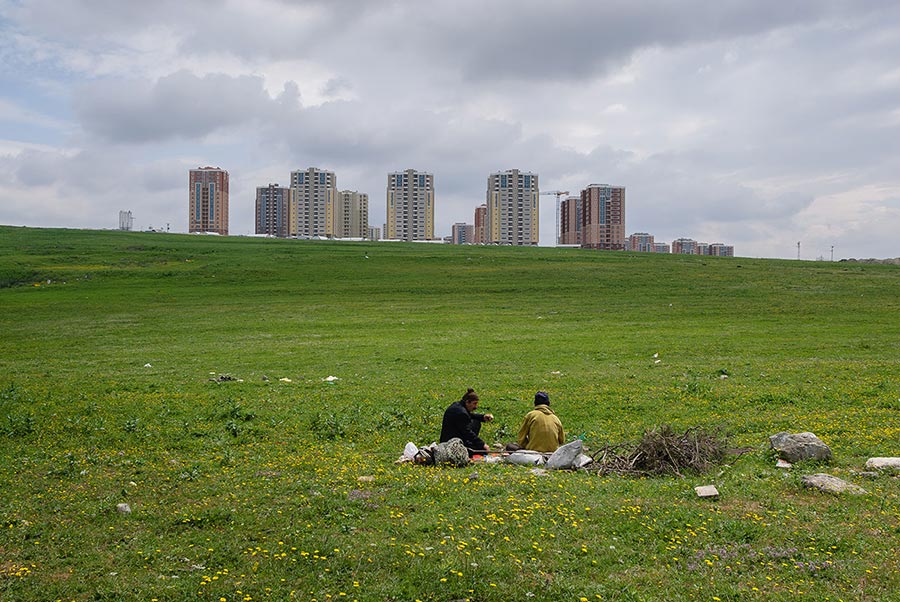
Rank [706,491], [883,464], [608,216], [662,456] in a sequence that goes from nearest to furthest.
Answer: [706,491] → [883,464] → [662,456] → [608,216]

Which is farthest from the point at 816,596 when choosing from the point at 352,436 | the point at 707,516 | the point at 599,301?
the point at 599,301

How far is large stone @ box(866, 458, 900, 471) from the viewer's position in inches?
499

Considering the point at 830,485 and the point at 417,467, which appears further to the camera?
the point at 417,467

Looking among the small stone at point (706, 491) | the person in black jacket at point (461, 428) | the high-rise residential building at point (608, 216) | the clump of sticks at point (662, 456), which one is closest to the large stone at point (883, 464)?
the clump of sticks at point (662, 456)

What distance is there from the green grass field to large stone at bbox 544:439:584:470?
0.60 meters

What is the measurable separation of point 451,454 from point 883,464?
8.31 metres

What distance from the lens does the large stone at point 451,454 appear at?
13.7 meters

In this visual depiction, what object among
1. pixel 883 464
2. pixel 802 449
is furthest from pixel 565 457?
pixel 883 464

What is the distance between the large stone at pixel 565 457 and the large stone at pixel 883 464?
5.51 m

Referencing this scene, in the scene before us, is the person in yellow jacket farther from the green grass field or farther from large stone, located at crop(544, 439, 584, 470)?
the green grass field

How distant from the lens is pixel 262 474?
13109mm

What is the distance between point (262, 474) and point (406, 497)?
137 inches

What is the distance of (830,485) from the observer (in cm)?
Result: 1137

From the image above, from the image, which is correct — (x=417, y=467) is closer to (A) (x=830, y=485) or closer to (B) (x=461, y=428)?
(B) (x=461, y=428)
